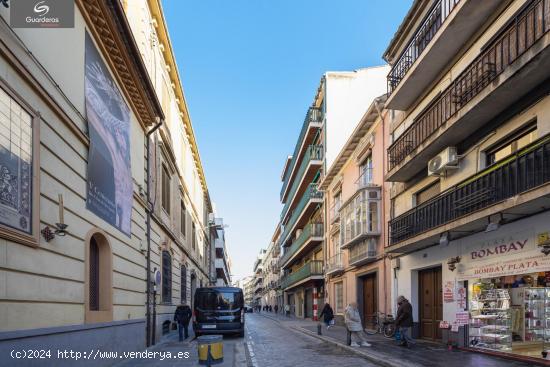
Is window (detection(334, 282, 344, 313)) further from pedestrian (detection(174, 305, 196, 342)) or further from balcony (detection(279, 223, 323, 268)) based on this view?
pedestrian (detection(174, 305, 196, 342))

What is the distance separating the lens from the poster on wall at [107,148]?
9969 mm

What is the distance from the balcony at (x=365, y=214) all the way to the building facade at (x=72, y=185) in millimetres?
10542

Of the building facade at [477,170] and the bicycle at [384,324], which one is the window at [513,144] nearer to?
the building facade at [477,170]

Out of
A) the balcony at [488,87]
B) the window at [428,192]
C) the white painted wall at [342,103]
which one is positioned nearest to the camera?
the balcony at [488,87]

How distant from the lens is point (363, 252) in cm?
2305

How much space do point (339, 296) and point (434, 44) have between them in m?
20.4

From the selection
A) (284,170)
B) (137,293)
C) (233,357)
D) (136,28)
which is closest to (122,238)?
(137,293)

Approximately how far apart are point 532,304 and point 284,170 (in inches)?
2041

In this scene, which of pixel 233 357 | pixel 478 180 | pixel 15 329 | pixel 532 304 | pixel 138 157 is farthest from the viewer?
pixel 138 157

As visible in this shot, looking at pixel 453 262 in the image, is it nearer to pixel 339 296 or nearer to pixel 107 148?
pixel 107 148

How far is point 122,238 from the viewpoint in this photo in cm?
1235

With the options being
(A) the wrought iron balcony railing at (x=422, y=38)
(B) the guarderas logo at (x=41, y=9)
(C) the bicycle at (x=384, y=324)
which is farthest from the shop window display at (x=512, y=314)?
(B) the guarderas logo at (x=41, y=9)

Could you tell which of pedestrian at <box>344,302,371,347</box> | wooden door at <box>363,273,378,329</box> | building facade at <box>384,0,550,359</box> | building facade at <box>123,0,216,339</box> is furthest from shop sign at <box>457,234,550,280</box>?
building facade at <box>123,0,216,339</box>

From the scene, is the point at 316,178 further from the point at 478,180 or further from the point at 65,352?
the point at 65,352
